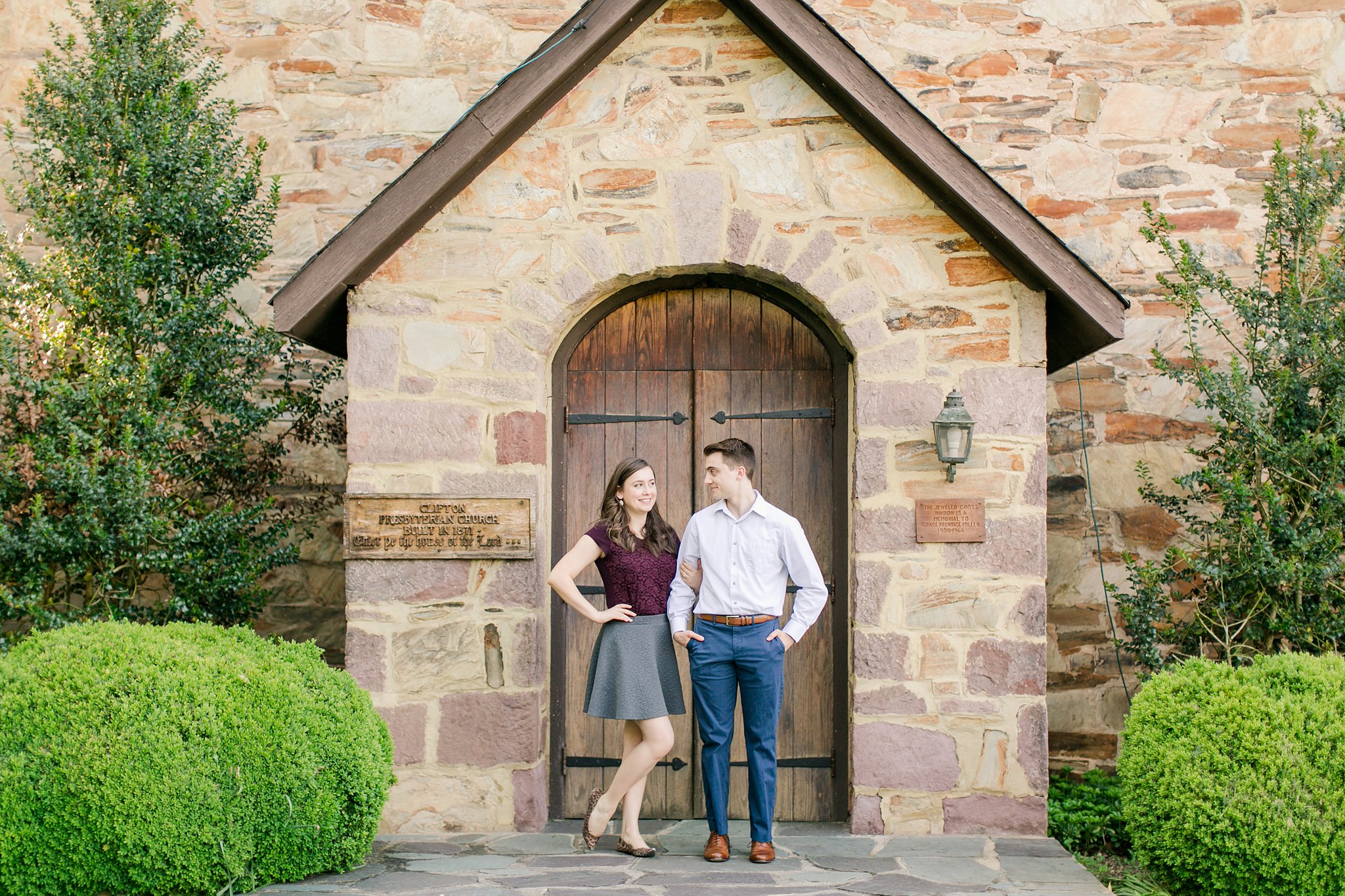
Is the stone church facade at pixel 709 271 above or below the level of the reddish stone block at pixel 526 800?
above

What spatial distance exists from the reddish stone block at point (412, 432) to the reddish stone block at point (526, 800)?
1535 mm

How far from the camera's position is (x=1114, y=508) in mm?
6238

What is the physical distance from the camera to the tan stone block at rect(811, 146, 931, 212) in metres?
4.86

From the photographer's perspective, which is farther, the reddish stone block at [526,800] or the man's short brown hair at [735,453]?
the reddish stone block at [526,800]

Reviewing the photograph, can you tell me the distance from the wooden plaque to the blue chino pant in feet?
3.27

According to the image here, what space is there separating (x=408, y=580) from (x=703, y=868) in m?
1.90

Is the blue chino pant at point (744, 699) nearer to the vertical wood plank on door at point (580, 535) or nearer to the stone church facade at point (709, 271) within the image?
the stone church facade at point (709, 271)

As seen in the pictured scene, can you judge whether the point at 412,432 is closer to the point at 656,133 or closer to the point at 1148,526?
the point at 656,133

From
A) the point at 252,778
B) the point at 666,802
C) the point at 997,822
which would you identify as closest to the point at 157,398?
the point at 252,778

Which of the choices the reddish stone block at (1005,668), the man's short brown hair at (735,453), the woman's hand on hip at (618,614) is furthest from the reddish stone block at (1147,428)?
the woman's hand on hip at (618,614)

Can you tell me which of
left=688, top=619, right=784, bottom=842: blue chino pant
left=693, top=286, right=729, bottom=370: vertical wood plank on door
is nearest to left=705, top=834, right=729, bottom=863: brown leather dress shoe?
left=688, top=619, right=784, bottom=842: blue chino pant

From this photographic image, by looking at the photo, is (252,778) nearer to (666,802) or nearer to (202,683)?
(202,683)

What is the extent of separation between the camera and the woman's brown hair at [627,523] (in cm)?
426

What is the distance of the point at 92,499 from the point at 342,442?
1.56 metres
